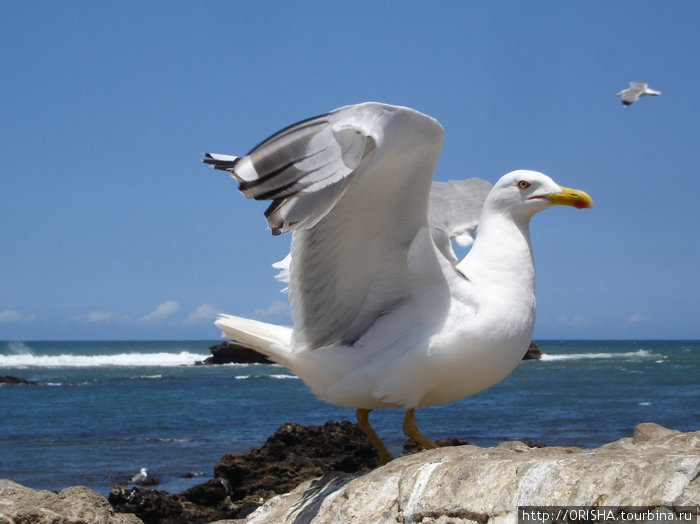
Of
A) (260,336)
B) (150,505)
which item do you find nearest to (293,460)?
(150,505)

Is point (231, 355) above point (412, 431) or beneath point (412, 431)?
beneath

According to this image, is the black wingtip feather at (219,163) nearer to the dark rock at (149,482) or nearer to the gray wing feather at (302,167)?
the gray wing feather at (302,167)

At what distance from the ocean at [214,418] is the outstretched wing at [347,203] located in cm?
675

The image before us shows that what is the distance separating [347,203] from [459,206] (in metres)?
2.28

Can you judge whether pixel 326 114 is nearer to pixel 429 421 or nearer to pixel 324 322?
pixel 324 322

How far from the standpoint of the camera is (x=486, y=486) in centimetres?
314

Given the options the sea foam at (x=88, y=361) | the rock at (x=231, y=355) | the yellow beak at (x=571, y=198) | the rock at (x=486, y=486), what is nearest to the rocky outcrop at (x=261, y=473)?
the rock at (x=486, y=486)

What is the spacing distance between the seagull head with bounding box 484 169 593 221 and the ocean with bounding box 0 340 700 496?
289 inches

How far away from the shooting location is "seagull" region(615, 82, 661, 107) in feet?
38.5

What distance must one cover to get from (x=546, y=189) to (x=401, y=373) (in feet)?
4.69

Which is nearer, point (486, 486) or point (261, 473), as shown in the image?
point (486, 486)

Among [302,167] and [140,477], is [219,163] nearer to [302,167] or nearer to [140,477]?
[302,167]

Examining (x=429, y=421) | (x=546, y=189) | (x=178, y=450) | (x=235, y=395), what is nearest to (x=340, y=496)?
(x=546, y=189)

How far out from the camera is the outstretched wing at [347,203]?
3553mm
